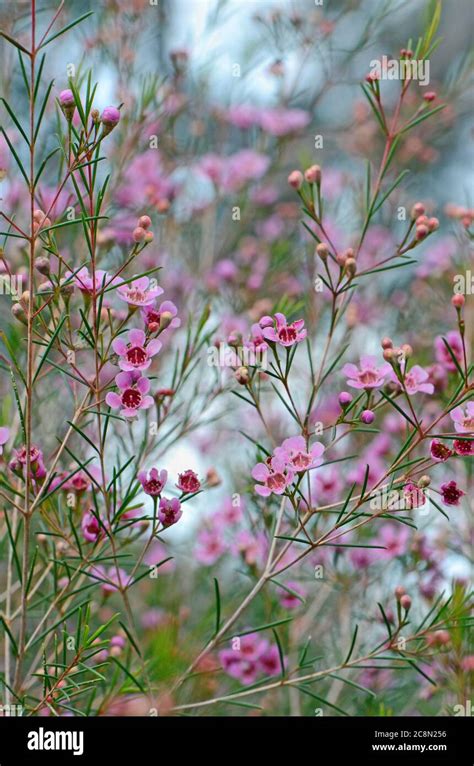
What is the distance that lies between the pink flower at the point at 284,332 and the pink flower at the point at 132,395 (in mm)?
144

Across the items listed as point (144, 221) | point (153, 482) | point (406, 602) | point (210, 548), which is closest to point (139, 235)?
point (144, 221)

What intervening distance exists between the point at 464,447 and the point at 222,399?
0.85 metres

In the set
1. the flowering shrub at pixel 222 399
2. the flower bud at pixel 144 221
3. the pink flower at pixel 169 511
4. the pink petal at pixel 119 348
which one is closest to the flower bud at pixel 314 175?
the flowering shrub at pixel 222 399

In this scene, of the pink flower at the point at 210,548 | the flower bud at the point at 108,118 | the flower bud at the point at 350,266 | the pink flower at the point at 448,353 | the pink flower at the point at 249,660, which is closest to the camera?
the flower bud at the point at 108,118

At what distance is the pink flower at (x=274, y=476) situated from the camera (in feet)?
3.08

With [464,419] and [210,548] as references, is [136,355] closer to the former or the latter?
[464,419]

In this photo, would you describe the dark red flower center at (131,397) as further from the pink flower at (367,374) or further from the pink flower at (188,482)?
the pink flower at (367,374)

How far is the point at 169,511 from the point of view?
95 centimetres

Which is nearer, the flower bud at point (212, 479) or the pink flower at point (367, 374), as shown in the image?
the pink flower at point (367, 374)

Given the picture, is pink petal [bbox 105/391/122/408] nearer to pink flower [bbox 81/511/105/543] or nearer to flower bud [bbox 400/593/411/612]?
pink flower [bbox 81/511/105/543]

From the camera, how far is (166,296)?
6.81ft

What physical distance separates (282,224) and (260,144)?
22 centimetres
